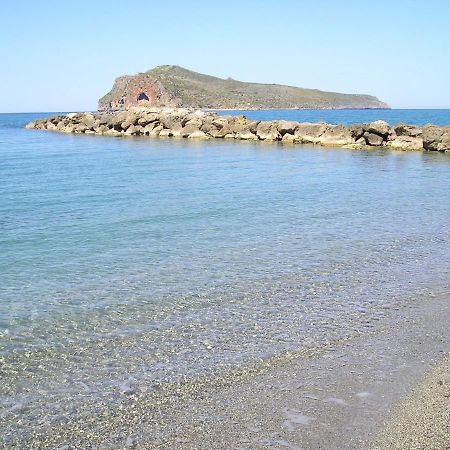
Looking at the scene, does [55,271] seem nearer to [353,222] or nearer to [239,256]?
[239,256]

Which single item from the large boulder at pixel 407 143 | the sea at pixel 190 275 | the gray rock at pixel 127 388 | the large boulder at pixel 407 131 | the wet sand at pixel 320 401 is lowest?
the wet sand at pixel 320 401

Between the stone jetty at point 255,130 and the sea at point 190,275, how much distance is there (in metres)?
26.4

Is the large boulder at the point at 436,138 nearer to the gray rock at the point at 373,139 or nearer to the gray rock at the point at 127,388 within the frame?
the gray rock at the point at 373,139

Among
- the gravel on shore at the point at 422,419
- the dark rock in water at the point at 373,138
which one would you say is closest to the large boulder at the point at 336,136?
the dark rock in water at the point at 373,138

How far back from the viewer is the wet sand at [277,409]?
6250 mm

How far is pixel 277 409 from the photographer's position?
6922 mm

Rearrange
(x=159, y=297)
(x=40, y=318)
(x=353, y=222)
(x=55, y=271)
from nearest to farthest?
1. (x=40, y=318)
2. (x=159, y=297)
3. (x=55, y=271)
4. (x=353, y=222)

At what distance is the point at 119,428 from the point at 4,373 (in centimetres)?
258

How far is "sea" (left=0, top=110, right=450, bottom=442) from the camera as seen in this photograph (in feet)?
27.8

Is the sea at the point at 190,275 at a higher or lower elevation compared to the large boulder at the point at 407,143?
lower

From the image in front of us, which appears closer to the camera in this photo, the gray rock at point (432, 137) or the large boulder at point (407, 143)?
the gray rock at point (432, 137)

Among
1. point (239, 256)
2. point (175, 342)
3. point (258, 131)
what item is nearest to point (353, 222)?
point (239, 256)

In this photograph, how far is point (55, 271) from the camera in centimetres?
1305

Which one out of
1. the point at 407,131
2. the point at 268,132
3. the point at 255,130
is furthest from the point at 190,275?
the point at 255,130
